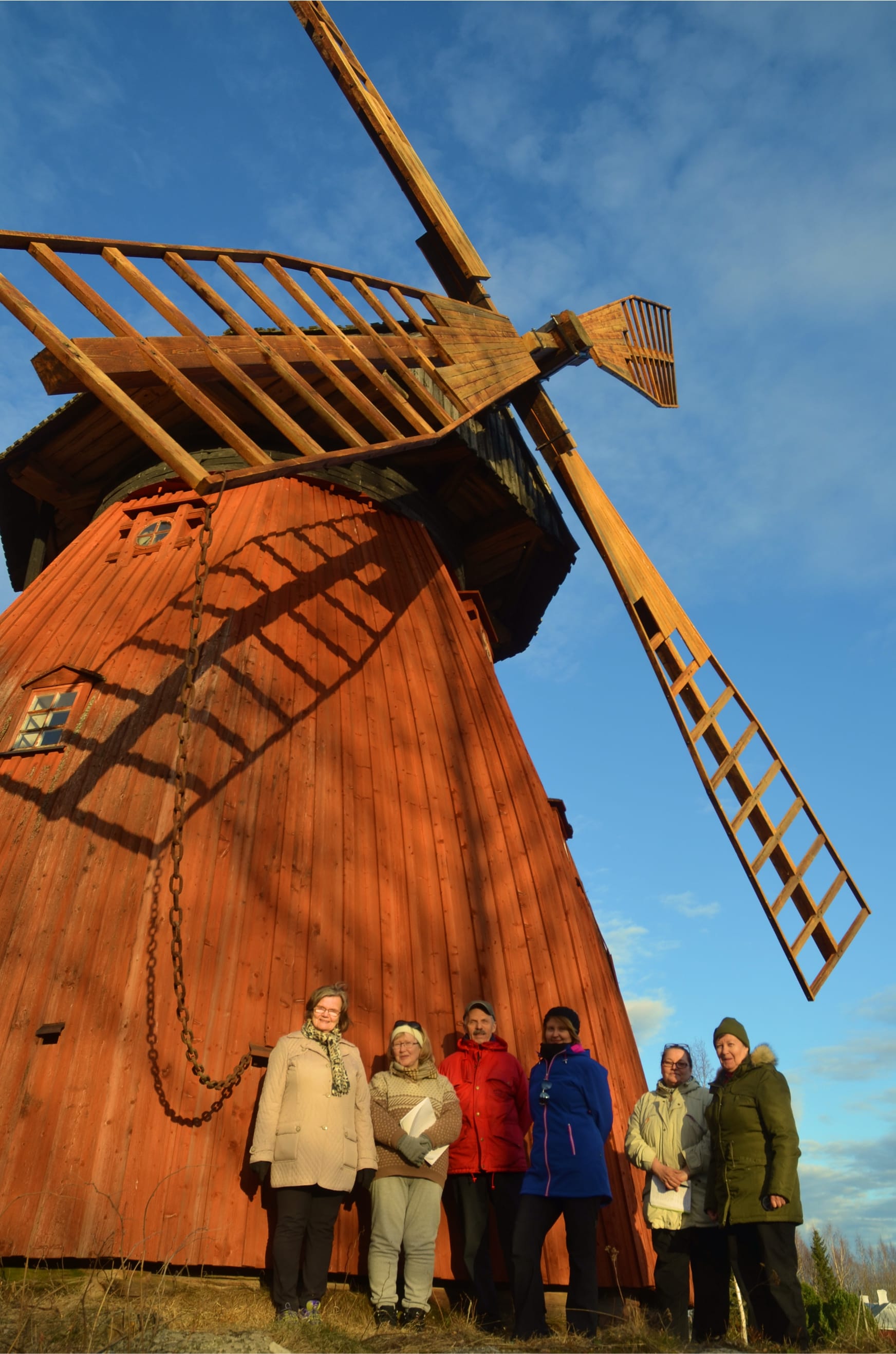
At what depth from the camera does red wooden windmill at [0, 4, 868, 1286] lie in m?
4.71

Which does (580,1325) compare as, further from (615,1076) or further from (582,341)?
(582,341)

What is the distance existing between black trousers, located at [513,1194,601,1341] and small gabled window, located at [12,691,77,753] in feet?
12.8

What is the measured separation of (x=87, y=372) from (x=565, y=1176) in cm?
397

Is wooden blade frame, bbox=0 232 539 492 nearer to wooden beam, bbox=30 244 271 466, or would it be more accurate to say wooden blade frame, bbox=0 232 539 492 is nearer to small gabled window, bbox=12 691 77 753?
wooden beam, bbox=30 244 271 466

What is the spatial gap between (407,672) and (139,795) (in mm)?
2297

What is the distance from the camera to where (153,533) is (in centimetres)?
788

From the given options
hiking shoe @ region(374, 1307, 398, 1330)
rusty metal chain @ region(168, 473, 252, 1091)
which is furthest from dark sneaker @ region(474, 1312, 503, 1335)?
rusty metal chain @ region(168, 473, 252, 1091)

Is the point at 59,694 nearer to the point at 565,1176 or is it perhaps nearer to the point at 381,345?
the point at 381,345

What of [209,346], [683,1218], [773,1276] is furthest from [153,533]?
[773,1276]

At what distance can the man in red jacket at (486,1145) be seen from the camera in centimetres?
463

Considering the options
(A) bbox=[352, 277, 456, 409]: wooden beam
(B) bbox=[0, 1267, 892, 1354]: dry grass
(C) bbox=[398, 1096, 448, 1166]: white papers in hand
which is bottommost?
(B) bbox=[0, 1267, 892, 1354]: dry grass

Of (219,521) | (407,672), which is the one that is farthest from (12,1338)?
(219,521)

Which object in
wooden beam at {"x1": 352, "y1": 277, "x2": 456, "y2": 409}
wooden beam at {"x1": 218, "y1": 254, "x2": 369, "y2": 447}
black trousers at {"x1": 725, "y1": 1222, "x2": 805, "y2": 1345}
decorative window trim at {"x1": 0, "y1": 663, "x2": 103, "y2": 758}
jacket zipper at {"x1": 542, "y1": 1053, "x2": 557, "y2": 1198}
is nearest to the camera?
black trousers at {"x1": 725, "y1": 1222, "x2": 805, "y2": 1345}

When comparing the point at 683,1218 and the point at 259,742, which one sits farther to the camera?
the point at 259,742
